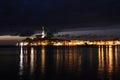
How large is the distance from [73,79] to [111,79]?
664cm

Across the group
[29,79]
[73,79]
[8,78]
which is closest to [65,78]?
[73,79]

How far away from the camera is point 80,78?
186ft

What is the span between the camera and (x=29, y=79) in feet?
183

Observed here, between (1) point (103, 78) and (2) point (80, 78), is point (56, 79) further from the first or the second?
(1) point (103, 78)

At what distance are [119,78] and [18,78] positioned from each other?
1831cm

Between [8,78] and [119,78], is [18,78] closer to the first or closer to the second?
[8,78]

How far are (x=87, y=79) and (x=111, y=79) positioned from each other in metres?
4.18

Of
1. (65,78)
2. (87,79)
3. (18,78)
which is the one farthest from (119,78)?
(18,78)

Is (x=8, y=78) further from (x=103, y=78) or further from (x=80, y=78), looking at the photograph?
(x=103, y=78)

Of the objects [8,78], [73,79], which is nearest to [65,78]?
[73,79]

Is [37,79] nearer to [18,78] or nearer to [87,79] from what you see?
[18,78]

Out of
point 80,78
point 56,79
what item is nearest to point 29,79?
point 56,79

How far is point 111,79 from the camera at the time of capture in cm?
5503

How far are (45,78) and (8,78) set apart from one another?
22.1 feet
